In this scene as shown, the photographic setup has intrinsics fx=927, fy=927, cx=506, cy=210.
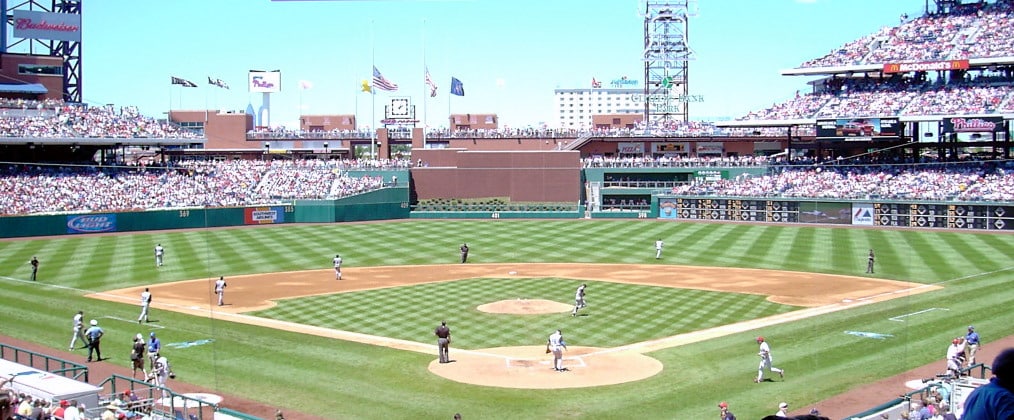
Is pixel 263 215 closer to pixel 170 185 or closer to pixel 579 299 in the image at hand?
pixel 170 185

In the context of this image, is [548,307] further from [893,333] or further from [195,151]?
[195,151]

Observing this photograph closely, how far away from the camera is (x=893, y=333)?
87.2ft

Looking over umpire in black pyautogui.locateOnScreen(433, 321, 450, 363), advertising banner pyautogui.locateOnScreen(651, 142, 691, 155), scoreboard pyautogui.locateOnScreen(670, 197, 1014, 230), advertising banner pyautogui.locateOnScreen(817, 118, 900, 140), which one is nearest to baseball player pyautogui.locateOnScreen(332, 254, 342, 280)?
umpire in black pyautogui.locateOnScreen(433, 321, 450, 363)

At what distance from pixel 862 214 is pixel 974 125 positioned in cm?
898

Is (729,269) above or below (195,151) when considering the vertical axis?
below

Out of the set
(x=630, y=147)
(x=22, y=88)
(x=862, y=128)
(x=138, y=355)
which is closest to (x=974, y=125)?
(x=862, y=128)

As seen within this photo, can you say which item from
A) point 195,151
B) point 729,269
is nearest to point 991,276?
point 729,269

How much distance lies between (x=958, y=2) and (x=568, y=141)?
33.6 meters

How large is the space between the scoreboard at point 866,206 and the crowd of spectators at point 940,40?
1152 cm

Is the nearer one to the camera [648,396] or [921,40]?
[648,396]

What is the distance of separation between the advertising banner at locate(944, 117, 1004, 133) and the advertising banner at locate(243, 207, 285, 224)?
43249 mm

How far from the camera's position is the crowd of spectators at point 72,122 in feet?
202

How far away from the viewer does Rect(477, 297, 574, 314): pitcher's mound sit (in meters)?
32.1

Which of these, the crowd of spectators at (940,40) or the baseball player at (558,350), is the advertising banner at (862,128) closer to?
the crowd of spectators at (940,40)
